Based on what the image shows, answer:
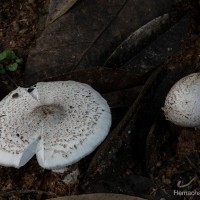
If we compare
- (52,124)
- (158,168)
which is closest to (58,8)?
(52,124)

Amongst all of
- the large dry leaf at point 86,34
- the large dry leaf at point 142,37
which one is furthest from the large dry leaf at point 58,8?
the large dry leaf at point 142,37

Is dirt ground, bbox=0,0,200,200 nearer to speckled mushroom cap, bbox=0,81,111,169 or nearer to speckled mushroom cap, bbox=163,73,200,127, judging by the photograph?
speckled mushroom cap, bbox=163,73,200,127

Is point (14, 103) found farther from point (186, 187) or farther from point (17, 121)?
point (186, 187)

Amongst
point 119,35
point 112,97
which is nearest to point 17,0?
point 119,35

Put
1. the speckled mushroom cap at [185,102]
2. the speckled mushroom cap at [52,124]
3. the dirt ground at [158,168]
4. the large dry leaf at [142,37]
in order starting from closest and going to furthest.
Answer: the speckled mushroom cap at [52,124], the speckled mushroom cap at [185,102], the dirt ground at [158,168], the large dry leaf at [142,37]

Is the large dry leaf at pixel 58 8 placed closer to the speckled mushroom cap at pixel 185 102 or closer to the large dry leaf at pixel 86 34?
the large dry leaf at pixel 86 34

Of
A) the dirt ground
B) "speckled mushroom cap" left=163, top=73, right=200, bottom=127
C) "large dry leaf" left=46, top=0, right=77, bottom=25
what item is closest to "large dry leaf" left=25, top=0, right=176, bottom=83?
"large dry leaf" left=46, top=0, right=77, bottom=25
